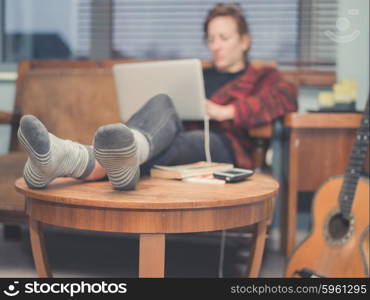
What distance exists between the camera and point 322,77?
1.94 metres

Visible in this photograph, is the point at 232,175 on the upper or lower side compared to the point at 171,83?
lower

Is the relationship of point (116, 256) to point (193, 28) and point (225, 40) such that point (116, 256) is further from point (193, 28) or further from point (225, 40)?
point (193, 28)

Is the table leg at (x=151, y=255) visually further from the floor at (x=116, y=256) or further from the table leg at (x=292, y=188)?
the table leg at (x=292, y=188)

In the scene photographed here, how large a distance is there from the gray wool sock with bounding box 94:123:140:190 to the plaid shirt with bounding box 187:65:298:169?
26.2 inches

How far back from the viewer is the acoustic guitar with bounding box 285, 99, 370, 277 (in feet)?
4.33

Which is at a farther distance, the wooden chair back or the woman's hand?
the wooden chair back

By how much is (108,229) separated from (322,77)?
129cm

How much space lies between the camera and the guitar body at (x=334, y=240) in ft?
4.31

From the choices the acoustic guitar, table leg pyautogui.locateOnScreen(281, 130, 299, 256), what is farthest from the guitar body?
table leg pyautogui.locateOnScreen(281, 130, 299, 256)

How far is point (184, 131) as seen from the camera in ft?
4.92

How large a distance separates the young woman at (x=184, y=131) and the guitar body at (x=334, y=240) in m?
0.27

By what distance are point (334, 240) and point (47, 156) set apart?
83 cm

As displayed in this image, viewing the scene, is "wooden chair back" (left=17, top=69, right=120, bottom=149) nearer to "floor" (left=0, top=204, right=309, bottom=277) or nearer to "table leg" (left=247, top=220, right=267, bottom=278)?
"floor" (left=0, top=204, right=309, bottom=277)

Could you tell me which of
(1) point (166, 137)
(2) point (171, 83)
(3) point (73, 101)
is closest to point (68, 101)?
(3) point (73, 101)
